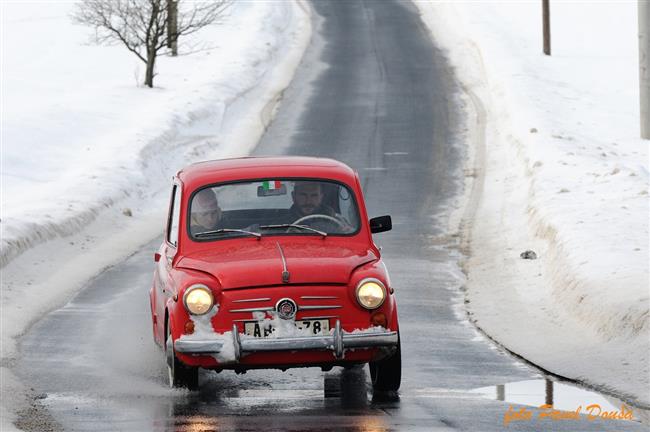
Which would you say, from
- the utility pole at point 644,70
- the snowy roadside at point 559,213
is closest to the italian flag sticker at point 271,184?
the snowy roadside at point 559,213

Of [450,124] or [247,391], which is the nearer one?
[247,391]

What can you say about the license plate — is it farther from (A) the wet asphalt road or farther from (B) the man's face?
(B) the man's face

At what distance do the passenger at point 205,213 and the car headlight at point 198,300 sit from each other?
1.11 meters

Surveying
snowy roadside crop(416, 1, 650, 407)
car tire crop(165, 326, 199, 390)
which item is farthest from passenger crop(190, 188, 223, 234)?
snowy roadside crop(416, 1, 650, 407)

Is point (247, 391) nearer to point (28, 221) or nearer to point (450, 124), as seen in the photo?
point (28, 221)

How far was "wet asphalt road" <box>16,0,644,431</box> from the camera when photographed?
8164 mm

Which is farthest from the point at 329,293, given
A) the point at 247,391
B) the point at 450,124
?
the point at 450,124

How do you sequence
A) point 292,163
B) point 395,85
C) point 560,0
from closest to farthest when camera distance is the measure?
1. point 292,163
2. point 395,85
3. point 560,0

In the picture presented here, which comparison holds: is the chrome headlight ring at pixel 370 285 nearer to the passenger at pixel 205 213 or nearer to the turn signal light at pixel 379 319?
the turn signal light at pixel 379 319

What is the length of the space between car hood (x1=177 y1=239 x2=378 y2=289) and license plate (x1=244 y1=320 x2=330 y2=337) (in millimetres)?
277

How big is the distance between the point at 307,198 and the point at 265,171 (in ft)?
1.36

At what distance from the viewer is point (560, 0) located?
2393 inches

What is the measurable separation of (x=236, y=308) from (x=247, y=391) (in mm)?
890

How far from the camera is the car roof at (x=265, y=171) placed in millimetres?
9930
